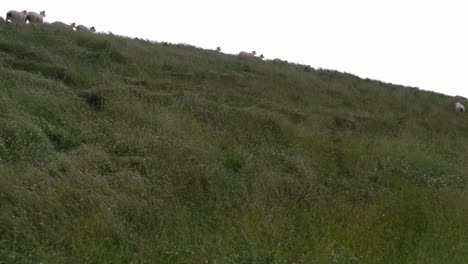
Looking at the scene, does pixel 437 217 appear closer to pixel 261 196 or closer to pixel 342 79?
pixel 261 196

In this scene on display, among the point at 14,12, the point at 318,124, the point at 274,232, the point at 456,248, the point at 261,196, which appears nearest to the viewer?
the point at 274,232

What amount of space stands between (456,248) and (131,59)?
10061 mm

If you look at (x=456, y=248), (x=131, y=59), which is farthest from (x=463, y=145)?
(x=131, y=59)

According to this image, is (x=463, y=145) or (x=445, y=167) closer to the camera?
(x=445, y=167)

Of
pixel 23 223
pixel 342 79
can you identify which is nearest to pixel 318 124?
pixel 23 223

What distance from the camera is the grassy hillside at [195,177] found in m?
4.19

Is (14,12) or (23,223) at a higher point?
(14,12)

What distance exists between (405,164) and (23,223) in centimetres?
658

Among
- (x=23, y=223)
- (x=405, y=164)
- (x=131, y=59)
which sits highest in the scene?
(x=131, y=59)

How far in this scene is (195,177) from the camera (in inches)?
218

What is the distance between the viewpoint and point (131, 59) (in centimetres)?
1279

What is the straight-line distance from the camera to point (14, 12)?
53.3ft

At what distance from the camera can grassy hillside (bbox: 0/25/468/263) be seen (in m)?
4.19

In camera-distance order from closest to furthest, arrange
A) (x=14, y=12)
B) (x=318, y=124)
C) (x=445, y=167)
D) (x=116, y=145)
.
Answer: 1. (x=116, y=145)
2. (x=445, y=167)
3. (x=318, y=124)
4. (x=14, y=12)
